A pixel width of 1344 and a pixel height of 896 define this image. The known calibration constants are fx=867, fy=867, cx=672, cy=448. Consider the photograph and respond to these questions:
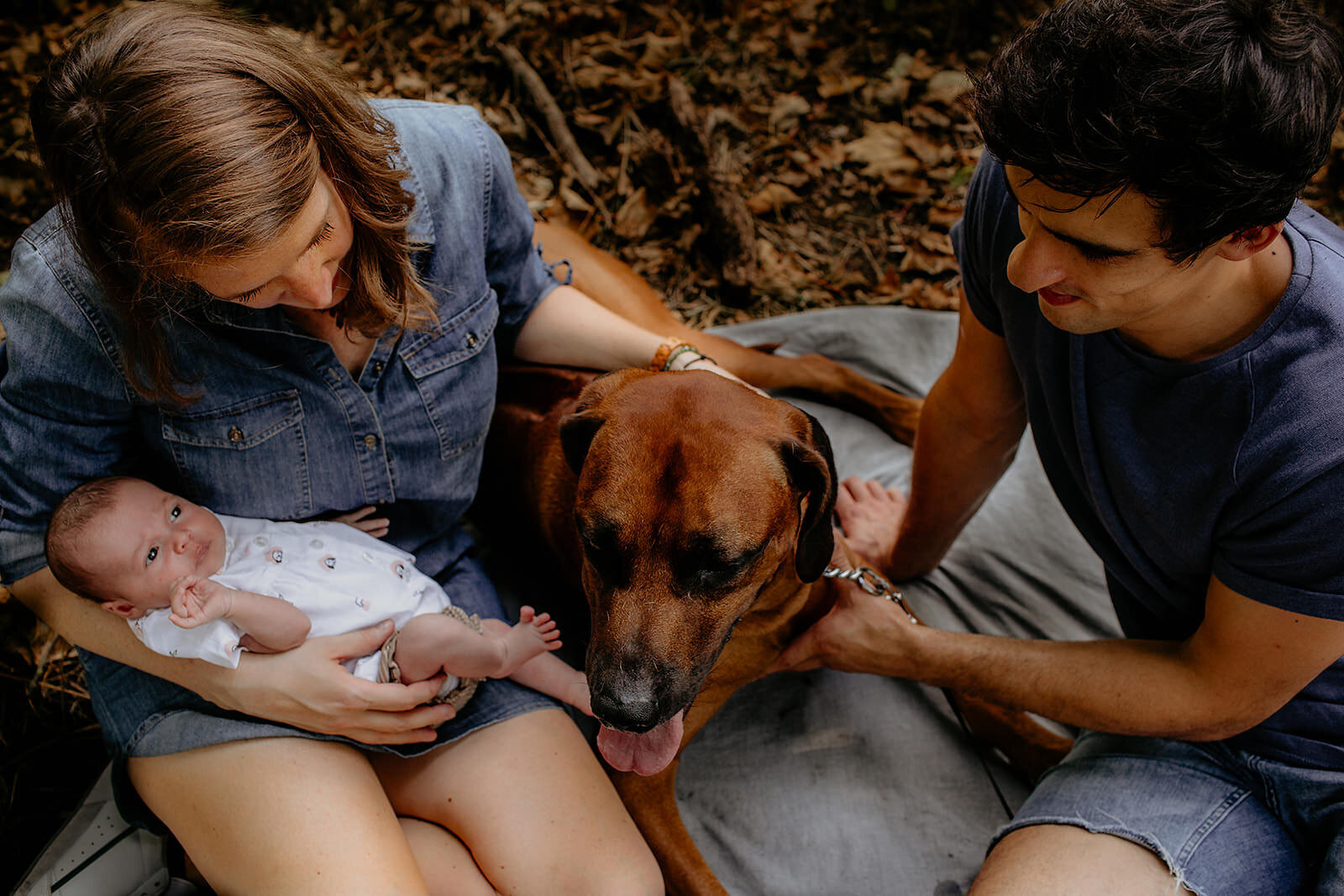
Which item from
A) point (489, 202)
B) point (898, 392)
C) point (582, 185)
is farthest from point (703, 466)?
point (582, 185)

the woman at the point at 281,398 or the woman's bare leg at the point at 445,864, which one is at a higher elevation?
the woman at the point at 281,398

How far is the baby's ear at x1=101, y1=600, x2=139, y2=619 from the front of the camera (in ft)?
7.04

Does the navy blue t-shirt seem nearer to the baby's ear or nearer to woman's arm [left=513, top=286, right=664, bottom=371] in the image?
woman's arm [left=513, top=286, right=664, bottom=371]

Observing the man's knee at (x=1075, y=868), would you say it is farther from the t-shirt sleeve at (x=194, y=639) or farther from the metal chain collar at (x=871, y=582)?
the t-shirt sleeve at (x=194, y=639)

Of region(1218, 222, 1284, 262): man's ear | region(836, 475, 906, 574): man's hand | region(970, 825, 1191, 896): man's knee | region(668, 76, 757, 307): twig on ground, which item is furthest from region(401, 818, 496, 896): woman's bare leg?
region(668, 76, 757, 307): twig on ground

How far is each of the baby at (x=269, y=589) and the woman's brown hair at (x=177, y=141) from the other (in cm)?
45

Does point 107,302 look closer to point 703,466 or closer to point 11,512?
point 11,512

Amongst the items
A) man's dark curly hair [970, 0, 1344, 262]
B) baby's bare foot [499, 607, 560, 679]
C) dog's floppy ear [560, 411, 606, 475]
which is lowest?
baby's bare foot [499, 607, 560, 679]

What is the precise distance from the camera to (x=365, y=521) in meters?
2.55

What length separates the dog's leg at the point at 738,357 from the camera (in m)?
3.44

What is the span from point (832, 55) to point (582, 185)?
2.11 metres

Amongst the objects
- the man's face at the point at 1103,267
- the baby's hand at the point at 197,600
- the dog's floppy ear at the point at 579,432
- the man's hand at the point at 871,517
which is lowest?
the man's hand at the point at 871,517

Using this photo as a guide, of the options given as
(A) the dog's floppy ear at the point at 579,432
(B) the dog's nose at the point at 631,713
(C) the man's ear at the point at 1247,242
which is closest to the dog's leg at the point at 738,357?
(A) the dog's floppy ear at the point at 579,432

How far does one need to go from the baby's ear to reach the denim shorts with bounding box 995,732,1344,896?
92.4 inches
